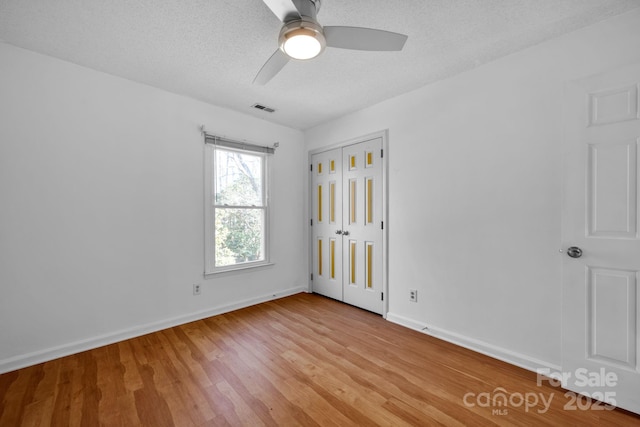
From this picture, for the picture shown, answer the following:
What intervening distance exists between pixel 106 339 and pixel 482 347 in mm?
3496

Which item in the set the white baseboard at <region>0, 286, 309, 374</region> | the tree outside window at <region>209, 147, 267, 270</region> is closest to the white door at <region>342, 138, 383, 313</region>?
the tree outside window at <region>209, 147, 267, 270</region>

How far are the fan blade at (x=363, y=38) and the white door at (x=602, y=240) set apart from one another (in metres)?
1.32

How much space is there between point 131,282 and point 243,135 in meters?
2.14

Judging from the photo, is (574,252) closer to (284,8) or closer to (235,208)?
(284,8)

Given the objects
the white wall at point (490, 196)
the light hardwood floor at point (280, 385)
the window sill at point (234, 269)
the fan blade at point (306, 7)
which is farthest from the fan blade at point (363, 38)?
the window sill at point (234, 269)

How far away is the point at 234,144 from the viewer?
3514 millimetres

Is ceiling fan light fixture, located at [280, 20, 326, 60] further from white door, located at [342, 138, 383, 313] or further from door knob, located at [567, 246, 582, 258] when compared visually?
door knob, located at [567, 246, 582, 258]

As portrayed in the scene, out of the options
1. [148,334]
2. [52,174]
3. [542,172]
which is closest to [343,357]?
[148,334]

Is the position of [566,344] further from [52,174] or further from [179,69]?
[52,174]

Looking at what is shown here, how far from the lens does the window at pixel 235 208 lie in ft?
11.0

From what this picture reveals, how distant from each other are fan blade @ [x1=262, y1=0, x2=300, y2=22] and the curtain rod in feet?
6.81

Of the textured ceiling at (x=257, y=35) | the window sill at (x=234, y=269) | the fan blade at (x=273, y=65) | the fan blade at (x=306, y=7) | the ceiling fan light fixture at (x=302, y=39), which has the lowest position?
the window sill at (x=234, y=269)

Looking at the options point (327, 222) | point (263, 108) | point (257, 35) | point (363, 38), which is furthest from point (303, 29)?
point (327, 222)

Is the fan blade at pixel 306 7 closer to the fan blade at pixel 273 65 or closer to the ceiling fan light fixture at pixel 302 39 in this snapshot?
the ceiling fan light fixture at pixel 302 39
